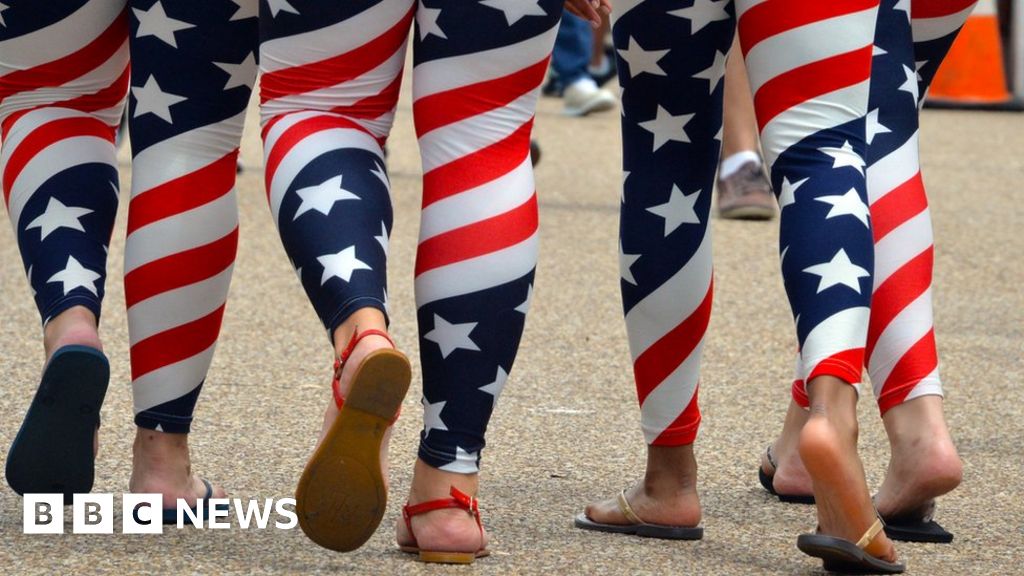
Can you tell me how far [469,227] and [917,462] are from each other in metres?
0.76

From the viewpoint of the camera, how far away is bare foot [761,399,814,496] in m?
2.92

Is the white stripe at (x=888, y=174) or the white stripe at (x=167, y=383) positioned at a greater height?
the white stripe at (x=888, y=174)

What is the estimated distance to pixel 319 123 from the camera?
2.33 metres

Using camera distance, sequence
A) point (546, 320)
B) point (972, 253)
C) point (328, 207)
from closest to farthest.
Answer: point (328, 207) < point (546, 320) < point (972, 253)

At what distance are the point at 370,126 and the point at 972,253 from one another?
3.79m

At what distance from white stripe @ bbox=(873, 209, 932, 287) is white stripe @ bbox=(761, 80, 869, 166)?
363mm

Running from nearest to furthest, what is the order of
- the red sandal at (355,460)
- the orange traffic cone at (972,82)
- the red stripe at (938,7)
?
1. the red sandal at (355,460)
2. the red stripe at (938,7)
3. the orange traffic cone at (972,82)

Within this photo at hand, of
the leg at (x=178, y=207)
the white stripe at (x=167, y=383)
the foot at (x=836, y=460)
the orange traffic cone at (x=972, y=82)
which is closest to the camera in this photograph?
the foot at (x=836, y=460)

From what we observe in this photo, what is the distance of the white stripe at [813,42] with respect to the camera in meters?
2.37

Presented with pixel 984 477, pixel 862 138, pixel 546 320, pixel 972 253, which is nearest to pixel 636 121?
pixel 862 138

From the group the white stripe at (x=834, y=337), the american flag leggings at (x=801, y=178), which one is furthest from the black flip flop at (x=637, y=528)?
the white stripe at (x=834, y=337)

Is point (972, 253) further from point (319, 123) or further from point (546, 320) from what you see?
point (319, 123)

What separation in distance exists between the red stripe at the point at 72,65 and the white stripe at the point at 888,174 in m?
1.14

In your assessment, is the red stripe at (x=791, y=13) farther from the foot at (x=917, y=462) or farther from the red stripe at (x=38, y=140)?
the red stripe at (x=38, y=140)
